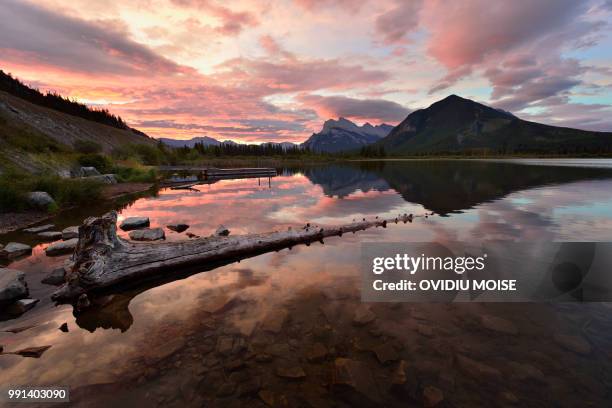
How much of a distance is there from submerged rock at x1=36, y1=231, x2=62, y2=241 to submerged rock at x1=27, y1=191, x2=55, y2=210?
7.96m

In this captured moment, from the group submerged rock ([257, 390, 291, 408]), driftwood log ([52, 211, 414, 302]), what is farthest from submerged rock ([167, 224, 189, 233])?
submerged rock ([257, 390, 291, 408])

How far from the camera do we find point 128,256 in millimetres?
10398

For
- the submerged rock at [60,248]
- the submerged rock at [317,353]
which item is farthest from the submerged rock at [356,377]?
the submerged rock at [60,248]

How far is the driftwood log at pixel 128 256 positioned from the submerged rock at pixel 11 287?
47.3 inches

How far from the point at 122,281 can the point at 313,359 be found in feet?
26.6

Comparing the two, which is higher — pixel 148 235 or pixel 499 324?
pixel 148 235

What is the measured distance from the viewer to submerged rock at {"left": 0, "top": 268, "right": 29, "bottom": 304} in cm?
882

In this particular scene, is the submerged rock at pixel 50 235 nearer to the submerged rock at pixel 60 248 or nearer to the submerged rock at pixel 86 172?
the submerged rock at pixel 60 248

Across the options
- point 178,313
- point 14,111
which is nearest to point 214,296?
point 178,313

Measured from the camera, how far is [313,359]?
6492 mm

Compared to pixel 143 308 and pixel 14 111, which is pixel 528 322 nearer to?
Result: pixel 143 308

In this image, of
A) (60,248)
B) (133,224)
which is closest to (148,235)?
(60,248)

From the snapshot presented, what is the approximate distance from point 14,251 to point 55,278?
519 cm

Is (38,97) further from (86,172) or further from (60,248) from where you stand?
(60,248)
